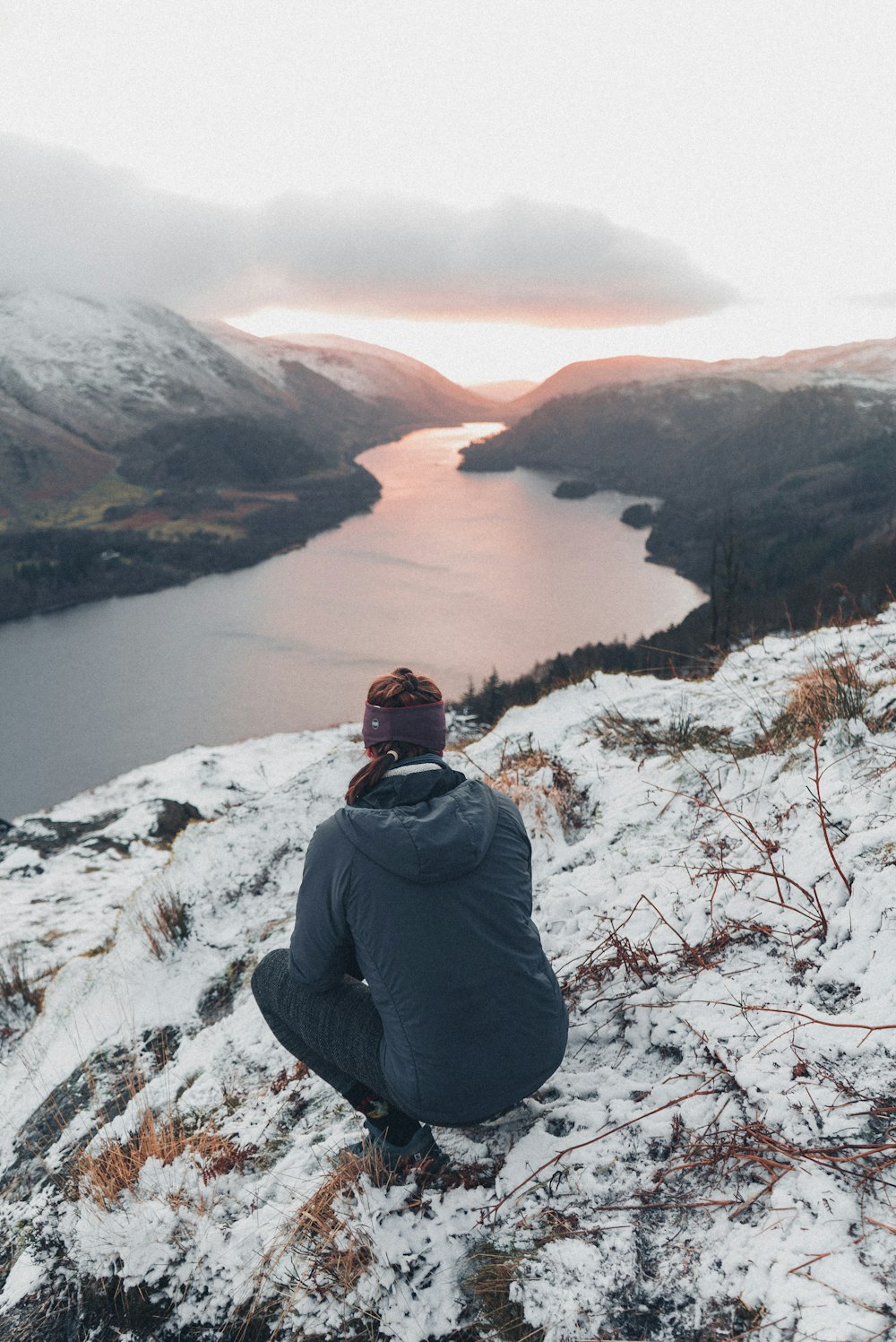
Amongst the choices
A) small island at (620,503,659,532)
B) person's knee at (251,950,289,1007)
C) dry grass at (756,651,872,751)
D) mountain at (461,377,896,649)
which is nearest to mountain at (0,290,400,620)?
small island at (620,503,659,532)

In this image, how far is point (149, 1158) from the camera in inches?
106

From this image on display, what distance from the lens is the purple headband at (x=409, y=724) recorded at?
2291 mm

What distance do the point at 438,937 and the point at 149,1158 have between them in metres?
1.76

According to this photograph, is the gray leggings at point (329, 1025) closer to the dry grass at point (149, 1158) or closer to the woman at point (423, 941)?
the woman at point (423, 941)

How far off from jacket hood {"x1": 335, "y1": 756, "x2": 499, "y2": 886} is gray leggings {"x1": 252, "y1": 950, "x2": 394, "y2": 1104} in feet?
2.31

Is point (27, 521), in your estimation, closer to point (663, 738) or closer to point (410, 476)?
point (410, 476)

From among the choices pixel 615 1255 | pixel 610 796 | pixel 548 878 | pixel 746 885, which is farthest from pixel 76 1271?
pixel 610 796

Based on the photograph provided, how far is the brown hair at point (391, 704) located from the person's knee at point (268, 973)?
76 cm

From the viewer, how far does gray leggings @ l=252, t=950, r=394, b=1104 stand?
2.27m

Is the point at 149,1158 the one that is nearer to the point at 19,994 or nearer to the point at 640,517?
the point at 19,994

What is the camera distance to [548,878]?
3830mm

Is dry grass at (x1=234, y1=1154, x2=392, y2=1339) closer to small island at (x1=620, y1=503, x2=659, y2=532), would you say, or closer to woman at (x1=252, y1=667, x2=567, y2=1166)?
woman at (x1=252, y1=667, x2=567, y2=1166)

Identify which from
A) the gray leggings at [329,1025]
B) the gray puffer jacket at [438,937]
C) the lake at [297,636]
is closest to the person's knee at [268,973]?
the gray leggings at [329,1025]

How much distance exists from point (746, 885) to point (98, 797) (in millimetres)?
30099
